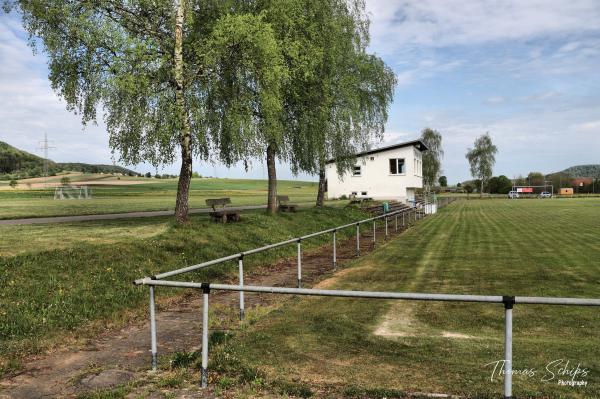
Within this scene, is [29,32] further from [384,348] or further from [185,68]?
[384,348]

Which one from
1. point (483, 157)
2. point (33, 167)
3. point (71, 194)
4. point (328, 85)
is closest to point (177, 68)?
point (328, 85)

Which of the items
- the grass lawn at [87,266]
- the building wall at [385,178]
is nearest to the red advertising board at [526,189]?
the building wall at [385,178]

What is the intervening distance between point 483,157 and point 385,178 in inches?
2543

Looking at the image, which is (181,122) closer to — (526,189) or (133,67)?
(133,67)

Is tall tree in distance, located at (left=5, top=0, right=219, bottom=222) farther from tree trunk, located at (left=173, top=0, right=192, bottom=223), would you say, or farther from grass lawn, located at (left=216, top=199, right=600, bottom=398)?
grass lawn, located at (left=216, top=199, right=600, bottom=398)

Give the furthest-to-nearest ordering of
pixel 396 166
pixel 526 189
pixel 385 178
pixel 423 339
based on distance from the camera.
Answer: pixel 526 189 → pixel 385 178 → pixel 396 166 → pixel 423 339

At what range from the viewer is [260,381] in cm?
523

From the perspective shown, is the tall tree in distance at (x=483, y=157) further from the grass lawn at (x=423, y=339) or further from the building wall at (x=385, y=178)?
the grass lawn at (x=423, y=339)

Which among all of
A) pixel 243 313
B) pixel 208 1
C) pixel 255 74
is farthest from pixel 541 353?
pixel 208 1

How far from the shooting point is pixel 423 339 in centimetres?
687

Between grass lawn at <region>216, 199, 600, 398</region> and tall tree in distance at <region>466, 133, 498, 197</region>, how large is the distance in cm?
9691

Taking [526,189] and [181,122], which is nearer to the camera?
[181,122]

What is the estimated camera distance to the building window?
158ft

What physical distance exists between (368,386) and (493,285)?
278 inches
